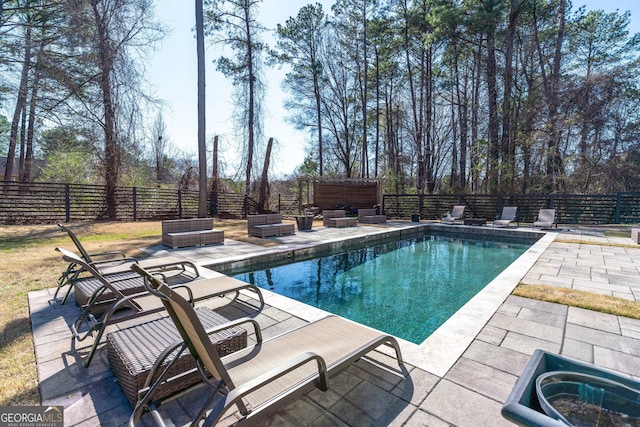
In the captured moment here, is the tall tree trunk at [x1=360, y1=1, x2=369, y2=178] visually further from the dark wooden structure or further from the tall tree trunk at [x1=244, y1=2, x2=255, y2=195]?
the tall tree trunk at [x1=244, y1=2, x2=255, y2=195]

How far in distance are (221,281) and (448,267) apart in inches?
200

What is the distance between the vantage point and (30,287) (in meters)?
3.83

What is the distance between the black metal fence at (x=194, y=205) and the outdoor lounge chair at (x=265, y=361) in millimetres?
12158

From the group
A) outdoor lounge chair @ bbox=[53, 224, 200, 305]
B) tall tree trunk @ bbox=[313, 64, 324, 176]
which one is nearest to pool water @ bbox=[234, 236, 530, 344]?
outdoor lounge chair @ bbox=[53, 224, 200, 305]

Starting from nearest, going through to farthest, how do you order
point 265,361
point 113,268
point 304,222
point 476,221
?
point 265,361 < point 113,268 < point 304,222 < point 476,221

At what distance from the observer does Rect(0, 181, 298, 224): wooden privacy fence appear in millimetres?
9719

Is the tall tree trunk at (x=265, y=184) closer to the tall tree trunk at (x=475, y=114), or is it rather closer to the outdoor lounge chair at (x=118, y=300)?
the tall tree trunk at (x=475, y=114)

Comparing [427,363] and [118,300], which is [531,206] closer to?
[427,363]

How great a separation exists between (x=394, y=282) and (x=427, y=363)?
323cm

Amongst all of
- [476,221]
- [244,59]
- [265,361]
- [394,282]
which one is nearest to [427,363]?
[265,361]

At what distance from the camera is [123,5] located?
408 inches

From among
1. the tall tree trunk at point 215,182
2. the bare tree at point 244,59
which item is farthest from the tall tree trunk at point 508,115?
the tall tree trunk at point 215,182

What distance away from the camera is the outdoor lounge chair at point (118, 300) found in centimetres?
232

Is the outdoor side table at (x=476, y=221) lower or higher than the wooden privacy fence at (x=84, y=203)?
lower
